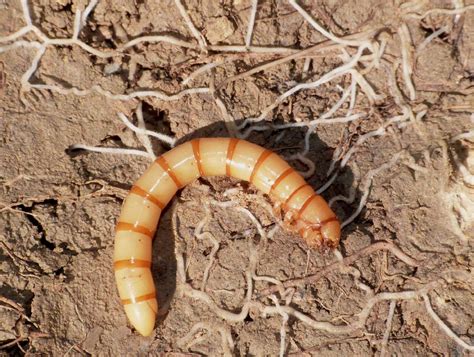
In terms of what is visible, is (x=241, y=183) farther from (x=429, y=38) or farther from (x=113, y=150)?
(x=429, y=38)

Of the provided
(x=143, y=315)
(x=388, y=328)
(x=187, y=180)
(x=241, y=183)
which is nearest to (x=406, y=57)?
(x=241, y=183)

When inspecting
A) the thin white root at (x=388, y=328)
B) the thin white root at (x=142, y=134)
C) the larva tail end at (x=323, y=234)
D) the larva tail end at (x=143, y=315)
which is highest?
the thin white root at (x=142, y=134)

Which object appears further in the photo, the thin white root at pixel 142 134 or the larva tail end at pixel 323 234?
the thin white root at pixel 142 134

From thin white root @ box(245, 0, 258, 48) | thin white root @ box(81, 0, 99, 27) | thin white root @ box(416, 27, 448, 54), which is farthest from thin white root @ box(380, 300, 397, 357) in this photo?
thin white root @ box(81, 0, 99, 27)

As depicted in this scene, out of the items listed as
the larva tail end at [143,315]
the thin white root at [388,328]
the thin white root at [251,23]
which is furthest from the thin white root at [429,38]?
the larva tail end at [143,315]

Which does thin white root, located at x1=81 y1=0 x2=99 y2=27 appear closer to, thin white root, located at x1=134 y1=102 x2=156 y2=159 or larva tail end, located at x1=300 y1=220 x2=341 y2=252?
thin white root, located at x1=134 y1=102 x2=156 y2=159

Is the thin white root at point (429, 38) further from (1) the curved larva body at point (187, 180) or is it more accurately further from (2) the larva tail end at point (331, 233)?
(2) the larva tail end at point (331, 233)
